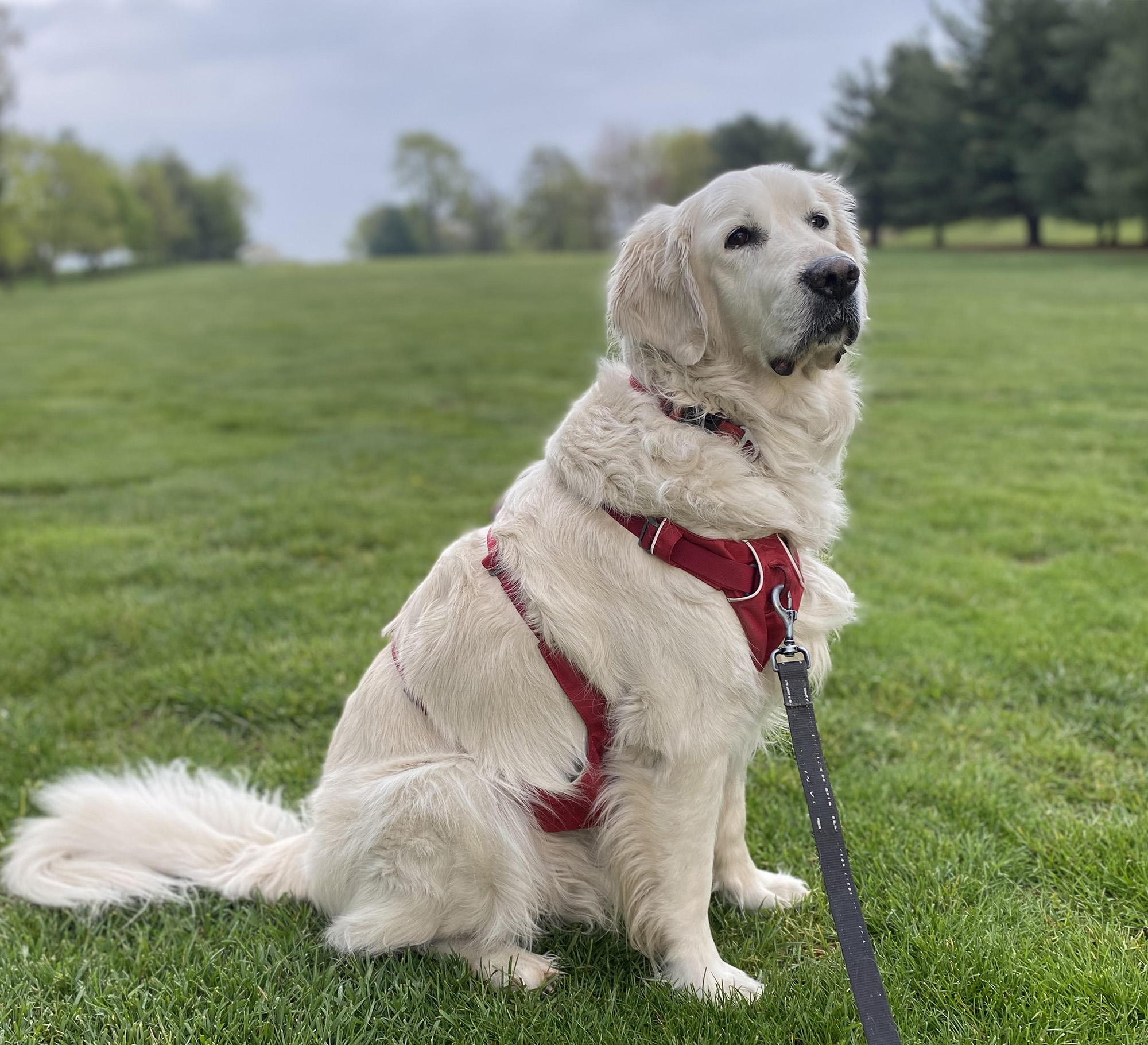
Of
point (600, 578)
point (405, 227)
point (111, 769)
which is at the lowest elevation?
point (111, 769)

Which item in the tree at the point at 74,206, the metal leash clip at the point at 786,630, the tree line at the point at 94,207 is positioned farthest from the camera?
the tree at the point at 74,206

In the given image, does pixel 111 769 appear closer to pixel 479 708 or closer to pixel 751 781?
pixel 479 708

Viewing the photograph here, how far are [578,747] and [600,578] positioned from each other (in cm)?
43

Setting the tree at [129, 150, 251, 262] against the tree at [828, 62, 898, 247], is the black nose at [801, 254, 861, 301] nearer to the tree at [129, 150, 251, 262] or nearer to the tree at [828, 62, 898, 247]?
the tree at [828, 62, 898, 247]

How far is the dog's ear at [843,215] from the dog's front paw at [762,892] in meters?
1.82

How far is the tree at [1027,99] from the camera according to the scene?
36125 millimetres

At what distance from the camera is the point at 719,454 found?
7.16 ft

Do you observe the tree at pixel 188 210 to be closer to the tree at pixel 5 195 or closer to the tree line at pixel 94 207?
the tree line at pixel 94 207

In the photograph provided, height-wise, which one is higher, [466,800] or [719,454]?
[719,454]

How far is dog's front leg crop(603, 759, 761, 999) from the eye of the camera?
214 centimetres

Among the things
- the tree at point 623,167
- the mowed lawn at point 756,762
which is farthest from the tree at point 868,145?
the mowed lawn at point 756,762

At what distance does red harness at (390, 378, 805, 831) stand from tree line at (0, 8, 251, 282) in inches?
1811

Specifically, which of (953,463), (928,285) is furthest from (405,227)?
(953,463)

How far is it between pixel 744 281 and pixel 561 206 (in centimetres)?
8123
